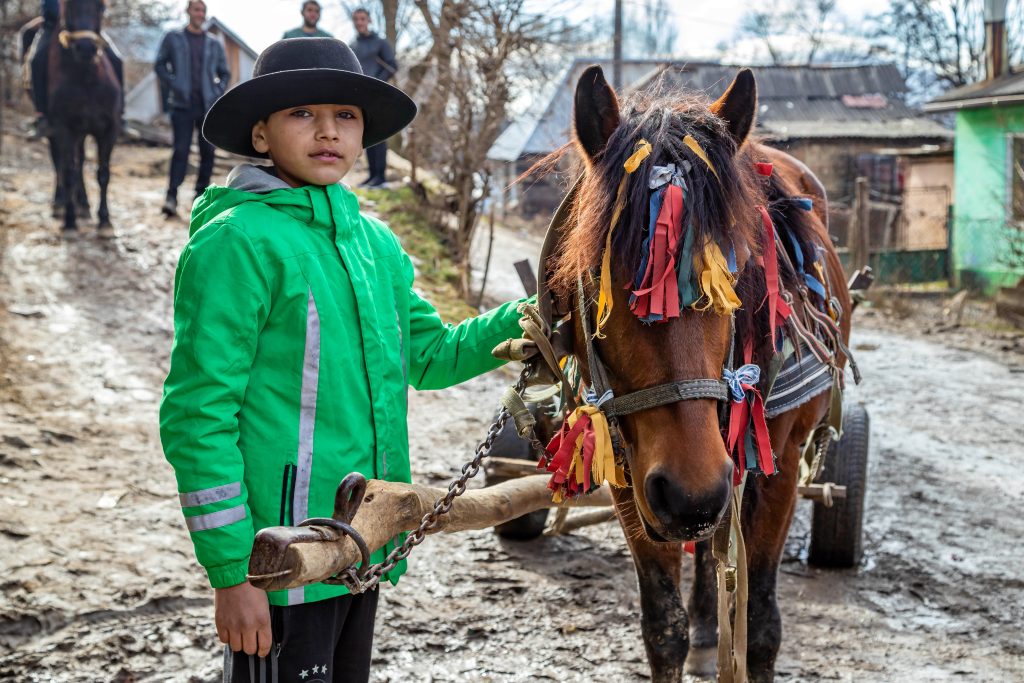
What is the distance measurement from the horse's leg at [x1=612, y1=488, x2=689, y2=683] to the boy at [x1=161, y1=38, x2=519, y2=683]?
854mm

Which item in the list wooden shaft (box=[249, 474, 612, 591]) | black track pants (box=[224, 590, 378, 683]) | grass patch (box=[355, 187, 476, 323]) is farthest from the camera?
grass patch (box=[355, 187, 476, 323])

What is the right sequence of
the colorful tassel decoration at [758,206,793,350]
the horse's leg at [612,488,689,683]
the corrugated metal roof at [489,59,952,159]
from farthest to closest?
the corrugated metal roof at [489,59,952,159], the horse's leg at [612,488,689,683], the colorful tassel decoration at [758,206,793,350]

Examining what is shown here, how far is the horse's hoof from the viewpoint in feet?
11.8

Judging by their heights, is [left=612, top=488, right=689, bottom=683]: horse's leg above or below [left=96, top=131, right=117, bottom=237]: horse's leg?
below

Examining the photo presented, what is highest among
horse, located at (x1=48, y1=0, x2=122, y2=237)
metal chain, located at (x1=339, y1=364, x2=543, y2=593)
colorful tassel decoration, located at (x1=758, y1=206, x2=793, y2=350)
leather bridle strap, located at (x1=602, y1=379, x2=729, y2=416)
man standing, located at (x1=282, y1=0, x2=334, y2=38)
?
man standing, located at (x1=282, y1=0, x2=334, y2=38)

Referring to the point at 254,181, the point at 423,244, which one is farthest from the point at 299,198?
the point at 423,244

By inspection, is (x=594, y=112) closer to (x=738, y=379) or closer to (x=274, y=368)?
(x=738, y=379)

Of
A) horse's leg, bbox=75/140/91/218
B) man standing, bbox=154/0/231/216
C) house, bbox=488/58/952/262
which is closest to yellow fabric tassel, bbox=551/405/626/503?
man standing, bbox=154/0/231/216

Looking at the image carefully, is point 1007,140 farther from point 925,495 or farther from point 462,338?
point 462,338

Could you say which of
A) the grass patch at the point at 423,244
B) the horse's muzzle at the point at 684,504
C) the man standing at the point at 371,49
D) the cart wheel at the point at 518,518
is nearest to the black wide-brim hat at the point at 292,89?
the horse's muzzle at the point at 684,504

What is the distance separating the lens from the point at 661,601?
2.90 m

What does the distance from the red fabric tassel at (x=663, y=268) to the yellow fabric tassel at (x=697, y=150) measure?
14 cm

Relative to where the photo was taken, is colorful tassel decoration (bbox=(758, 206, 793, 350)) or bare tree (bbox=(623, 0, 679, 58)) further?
bare tree (bbox=(623, 0, 679, 58))

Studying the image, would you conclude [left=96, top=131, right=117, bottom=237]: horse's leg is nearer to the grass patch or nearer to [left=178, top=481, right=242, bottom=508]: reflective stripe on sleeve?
the grass patch
